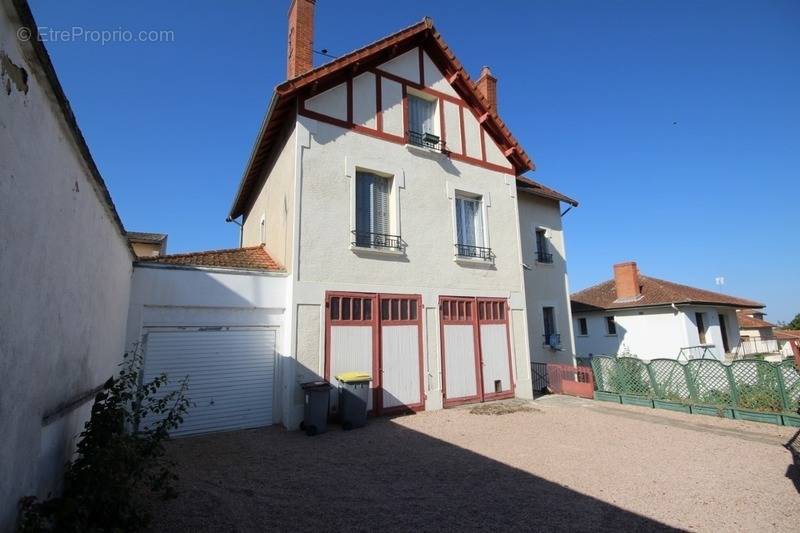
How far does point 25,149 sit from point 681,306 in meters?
22.8

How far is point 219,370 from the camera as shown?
27.1 ft

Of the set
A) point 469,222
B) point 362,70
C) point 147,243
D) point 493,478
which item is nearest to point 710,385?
point 493,478

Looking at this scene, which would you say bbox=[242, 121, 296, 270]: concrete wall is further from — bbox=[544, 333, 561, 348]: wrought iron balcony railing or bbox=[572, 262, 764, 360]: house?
bbox=[572, 262, 764, 360]: house

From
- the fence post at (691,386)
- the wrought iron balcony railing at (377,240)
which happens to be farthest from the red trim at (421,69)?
the fence post at (691,386)

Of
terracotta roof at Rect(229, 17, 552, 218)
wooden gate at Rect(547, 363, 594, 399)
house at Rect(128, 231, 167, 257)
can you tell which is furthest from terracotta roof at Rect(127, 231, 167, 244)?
wooden gate at Rect(547, 363, 594, 399)

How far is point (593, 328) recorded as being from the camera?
22.0 meters

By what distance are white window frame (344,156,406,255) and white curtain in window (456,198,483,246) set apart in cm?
215

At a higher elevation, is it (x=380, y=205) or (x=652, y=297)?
(x=380, y=205)

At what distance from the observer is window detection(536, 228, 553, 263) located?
15.1 m

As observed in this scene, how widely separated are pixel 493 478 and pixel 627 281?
19.6m

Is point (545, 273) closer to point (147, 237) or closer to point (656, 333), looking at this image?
point (656, 333)

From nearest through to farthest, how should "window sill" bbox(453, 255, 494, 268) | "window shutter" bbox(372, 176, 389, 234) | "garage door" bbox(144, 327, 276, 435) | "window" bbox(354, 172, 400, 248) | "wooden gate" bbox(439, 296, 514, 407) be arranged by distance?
"garage door" bbox(144, 327, 276, 435) < "window" bbox(354, 172, 400, 248) < "window shutter" bbox(372, 176, 389, 234) < "wooden gate" bbox(439, 296, 514, 407) < "window sill" bbox(453, 255, 494, 268)

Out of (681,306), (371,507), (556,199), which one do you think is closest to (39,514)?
(371,507)

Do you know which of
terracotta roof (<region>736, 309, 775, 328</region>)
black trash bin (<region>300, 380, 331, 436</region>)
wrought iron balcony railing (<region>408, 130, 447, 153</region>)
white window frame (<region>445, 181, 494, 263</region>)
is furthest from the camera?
terracotta roof (<region>736, 309, 775, 328</region>)
